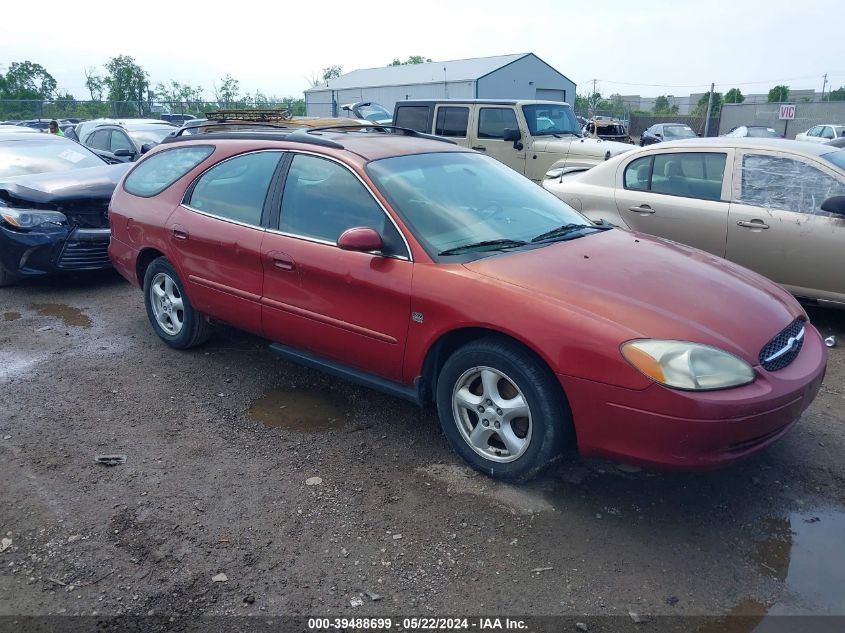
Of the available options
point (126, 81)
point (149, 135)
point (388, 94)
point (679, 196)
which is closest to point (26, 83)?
point (126, 81)

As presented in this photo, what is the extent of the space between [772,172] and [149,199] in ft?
16.7

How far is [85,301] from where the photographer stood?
677cm

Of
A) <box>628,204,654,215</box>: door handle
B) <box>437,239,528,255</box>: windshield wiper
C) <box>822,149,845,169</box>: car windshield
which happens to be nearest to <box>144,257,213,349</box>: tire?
<box>437,239,528,255</box>: windshield wiper

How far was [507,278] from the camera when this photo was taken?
11.0 feet

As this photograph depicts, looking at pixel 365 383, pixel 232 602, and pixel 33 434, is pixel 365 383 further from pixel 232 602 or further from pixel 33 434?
pixel 33 434

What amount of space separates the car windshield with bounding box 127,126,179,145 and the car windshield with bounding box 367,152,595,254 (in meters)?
10.4

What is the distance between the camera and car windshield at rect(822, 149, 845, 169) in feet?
18.2

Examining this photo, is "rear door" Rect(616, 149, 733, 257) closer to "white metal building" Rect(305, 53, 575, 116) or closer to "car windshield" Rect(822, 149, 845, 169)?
"car windshield" Rect(822, 149, 845, 169)

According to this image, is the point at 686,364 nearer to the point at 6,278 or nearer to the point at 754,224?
the point at 754,224

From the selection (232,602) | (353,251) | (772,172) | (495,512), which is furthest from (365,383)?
(772,172)

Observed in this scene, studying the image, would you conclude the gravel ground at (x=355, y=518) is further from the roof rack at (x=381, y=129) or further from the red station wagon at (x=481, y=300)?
the roof rack at (x=381, y=129)

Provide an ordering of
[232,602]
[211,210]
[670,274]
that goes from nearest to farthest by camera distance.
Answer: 1. [232,602]
2. [670,274]
3. [211,210]

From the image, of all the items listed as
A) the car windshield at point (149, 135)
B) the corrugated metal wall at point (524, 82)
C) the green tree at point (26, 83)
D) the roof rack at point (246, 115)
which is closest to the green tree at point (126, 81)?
the green tree at point (26, 83)

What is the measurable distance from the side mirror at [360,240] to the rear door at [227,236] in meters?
0.94
